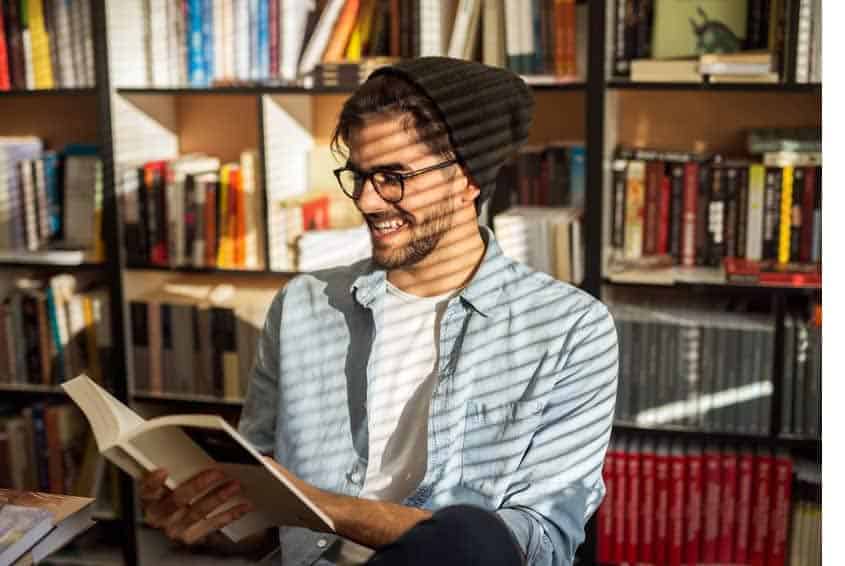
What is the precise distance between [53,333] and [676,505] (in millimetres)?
1628

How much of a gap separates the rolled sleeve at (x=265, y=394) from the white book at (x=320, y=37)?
881 millimetres

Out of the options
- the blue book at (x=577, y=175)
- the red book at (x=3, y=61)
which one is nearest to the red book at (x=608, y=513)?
the blue book at (x=577, y=175)

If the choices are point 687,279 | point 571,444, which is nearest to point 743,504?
point 687,279

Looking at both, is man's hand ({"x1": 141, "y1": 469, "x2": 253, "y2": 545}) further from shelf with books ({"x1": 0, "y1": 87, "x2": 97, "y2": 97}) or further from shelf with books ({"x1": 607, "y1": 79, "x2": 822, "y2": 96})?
shelf with books ({"x1": 0, "y1": 87, "x2": 97, "y2": 97})

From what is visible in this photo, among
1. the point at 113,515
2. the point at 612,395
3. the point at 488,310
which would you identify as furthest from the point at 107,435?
the point at 113,515

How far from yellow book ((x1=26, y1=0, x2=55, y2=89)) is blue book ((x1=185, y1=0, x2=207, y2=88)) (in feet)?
1.22

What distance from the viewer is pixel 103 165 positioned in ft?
8.14

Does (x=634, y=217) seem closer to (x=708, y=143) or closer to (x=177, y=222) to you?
(x=708, y=143)

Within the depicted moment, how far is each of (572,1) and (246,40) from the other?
0.78 meters

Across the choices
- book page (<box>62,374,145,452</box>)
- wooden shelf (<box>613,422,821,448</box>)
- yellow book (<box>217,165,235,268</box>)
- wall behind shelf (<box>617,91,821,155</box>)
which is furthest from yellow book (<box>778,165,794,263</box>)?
book page (<box>62,374,145,452</box>)

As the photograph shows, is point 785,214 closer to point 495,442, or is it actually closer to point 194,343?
point 495,442

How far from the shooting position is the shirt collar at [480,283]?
1.55 meters

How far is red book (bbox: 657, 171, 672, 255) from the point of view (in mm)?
2254

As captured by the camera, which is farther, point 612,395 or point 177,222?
point 177,222
